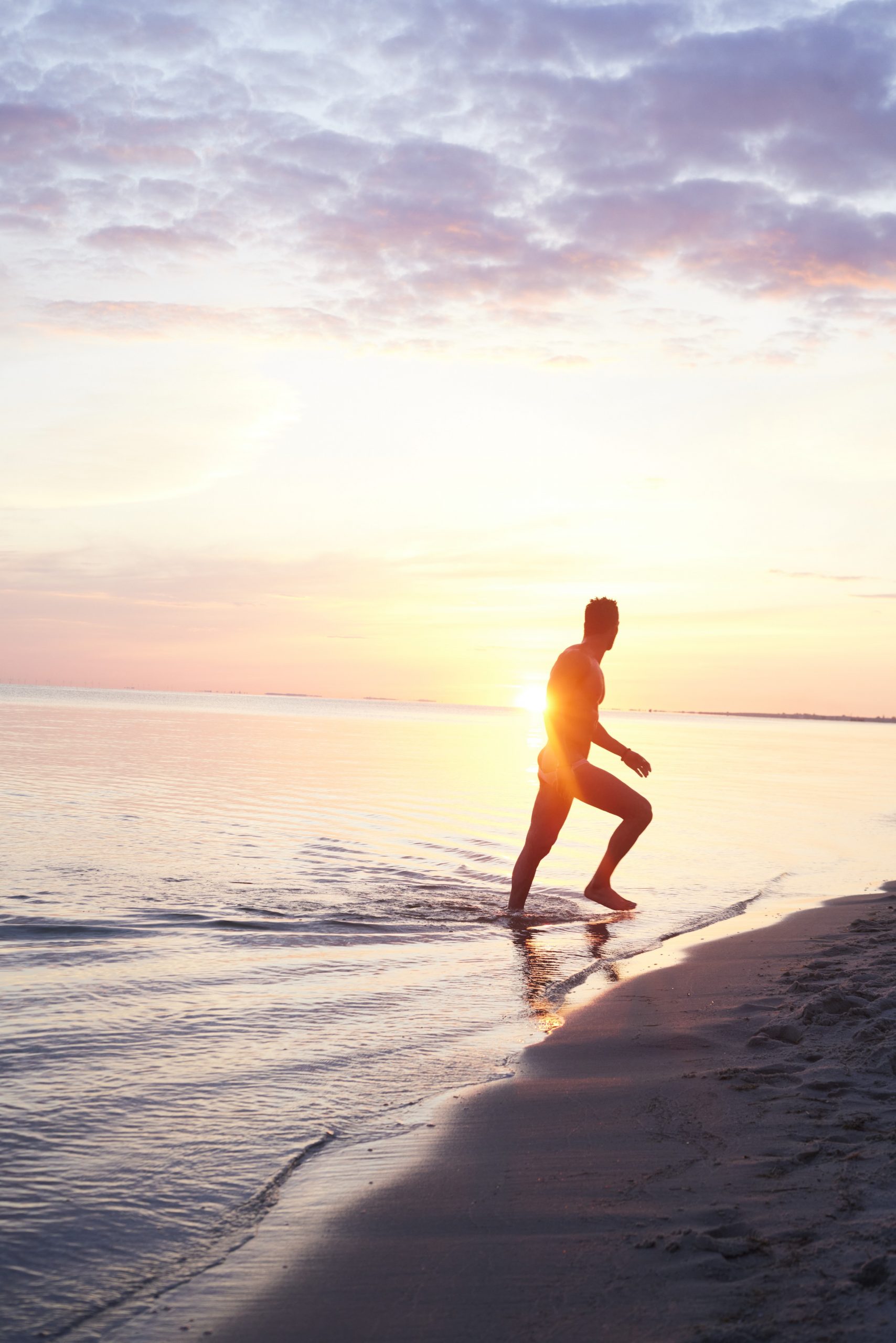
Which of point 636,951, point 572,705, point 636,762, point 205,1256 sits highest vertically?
point 572,705

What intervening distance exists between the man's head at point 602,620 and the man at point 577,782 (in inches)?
10.8

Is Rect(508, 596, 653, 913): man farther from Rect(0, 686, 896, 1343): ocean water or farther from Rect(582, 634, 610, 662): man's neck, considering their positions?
Rect(0, 686, 896, 1343): ocean water

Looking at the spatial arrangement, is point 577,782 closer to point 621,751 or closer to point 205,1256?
point 621,751

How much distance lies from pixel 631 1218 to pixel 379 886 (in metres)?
6.91

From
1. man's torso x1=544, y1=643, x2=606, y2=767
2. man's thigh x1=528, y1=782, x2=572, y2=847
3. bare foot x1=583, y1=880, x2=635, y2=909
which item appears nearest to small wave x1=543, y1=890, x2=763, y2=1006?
bare foot x1=583, y1=880, x2=635, y2=909

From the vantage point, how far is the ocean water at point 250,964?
310cm

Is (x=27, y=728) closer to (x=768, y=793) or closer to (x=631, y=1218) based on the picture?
(x=768, y=793)

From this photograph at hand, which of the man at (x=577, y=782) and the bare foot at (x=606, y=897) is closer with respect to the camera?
the man at (x=577, y=782)

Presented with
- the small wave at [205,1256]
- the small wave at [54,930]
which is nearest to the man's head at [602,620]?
the small wave at [54,930]

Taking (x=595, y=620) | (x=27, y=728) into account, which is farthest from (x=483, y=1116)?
(x=27, y=728)

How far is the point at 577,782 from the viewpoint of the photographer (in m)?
8.93

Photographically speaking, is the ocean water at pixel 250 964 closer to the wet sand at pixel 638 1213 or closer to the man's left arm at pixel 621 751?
the wet sand at pixel 638 1213

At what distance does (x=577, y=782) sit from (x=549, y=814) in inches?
14.7

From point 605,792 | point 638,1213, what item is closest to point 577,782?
point 605,792
